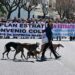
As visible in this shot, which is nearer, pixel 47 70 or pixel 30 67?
pixel 47 70

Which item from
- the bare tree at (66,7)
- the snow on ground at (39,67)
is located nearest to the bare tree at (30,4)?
the bare tree at (66,7)

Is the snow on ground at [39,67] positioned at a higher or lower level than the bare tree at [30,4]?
higher

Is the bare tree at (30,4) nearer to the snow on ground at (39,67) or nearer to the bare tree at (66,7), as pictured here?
the bare tree at (66,7)

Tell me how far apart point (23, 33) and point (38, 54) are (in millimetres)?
19244

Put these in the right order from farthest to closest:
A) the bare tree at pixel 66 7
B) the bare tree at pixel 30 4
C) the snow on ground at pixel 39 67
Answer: the bare tree at pixel 66 7 < the bare tree at pixel 30 4 < the snow on ground at pixel 39 67

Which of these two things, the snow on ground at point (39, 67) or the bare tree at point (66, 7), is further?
the bare tree at point (66, 7)

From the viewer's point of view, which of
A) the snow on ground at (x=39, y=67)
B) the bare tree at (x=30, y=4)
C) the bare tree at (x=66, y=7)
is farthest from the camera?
the bare tree at (x=66, y=7)

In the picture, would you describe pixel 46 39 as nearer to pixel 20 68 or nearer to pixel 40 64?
pixel 40 64

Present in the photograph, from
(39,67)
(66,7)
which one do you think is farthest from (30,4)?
(39,67)

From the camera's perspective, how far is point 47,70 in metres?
16.2

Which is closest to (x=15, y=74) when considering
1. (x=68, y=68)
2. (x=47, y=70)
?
(x=47, y=70)

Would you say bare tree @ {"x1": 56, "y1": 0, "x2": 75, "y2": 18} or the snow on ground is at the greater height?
the snow on ground

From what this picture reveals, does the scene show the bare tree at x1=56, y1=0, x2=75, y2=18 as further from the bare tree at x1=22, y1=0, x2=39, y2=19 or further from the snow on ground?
A: the snow on ground

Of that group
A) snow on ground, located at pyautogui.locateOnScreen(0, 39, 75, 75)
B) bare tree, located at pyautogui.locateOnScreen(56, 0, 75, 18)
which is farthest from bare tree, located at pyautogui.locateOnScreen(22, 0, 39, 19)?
snow on ground, located at pyautogui.locateOnScreen(0, 39, 75, 75)
